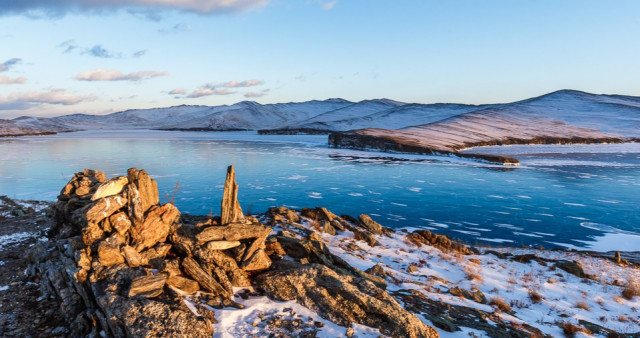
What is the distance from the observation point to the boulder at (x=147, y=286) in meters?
9.05

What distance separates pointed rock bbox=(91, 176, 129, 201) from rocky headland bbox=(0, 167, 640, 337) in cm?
3

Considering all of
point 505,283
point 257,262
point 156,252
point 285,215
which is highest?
point 156,252

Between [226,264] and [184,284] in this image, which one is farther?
[226,264]

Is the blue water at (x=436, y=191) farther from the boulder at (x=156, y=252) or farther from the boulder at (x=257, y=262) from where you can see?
the boulder at (x=257, y=262)

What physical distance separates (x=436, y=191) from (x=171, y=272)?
109 feet

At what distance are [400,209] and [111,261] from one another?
2503 centimetres

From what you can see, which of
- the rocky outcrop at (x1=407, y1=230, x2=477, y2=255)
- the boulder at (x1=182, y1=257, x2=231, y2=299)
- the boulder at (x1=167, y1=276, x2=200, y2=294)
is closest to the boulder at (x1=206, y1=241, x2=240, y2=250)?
the boulder at (x1=182, y1=257, x2=231, y2=299)

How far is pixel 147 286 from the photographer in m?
9.27

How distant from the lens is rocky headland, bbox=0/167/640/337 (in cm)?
912

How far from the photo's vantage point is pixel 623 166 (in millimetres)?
59688

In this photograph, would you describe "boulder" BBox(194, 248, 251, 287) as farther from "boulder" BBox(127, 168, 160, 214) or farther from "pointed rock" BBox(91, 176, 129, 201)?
"pointed rock" BBox(91, 176, 129, 201)

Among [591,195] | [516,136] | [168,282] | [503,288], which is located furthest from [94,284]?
[516,136]

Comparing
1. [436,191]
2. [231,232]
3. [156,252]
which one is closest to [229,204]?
[231,232]

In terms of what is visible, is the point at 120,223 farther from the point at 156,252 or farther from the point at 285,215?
the point at 285,215
